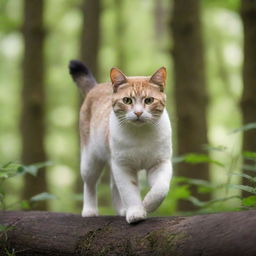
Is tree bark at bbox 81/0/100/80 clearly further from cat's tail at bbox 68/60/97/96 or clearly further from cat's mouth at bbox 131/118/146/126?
cat's mouth at bbox 131/118/146/126

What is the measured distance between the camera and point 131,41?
19.2 meters

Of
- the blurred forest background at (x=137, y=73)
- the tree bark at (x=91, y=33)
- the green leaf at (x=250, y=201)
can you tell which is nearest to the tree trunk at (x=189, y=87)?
the blurred forest background at (x=137, y=73)

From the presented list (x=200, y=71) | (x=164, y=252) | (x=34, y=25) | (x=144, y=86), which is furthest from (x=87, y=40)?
(x=164, y=252)

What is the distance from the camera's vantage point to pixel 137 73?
1934 centimetres

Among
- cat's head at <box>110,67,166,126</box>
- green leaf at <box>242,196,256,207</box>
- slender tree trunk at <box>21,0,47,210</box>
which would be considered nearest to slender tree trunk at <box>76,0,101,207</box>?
slender tree trunk at <box>21,0,47,210</box>

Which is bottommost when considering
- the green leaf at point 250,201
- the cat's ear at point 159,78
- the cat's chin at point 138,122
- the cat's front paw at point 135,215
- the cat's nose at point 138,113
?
the cat's front paw at point 135,215

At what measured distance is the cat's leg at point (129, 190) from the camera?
4.02 meters

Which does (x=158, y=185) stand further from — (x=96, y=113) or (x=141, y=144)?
(x=96, y=113)

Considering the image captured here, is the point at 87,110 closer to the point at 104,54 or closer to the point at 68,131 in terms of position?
the point at 104,54

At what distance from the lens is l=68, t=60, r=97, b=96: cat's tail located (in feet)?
18.1

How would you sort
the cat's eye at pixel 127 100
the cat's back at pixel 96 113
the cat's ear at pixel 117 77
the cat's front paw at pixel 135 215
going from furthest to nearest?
1. the cat's back at pixel 96 113
2. the cat's ear at pixel 117 77
3. the cat's eye at pixel 127 100
4. the cat's front paw at pixel 135 215

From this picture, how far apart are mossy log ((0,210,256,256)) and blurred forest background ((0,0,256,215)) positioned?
536 millimetres

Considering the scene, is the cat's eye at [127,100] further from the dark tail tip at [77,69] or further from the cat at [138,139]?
the dark tail tip at [77,69]

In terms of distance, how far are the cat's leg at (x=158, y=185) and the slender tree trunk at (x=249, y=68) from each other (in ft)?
9.14
